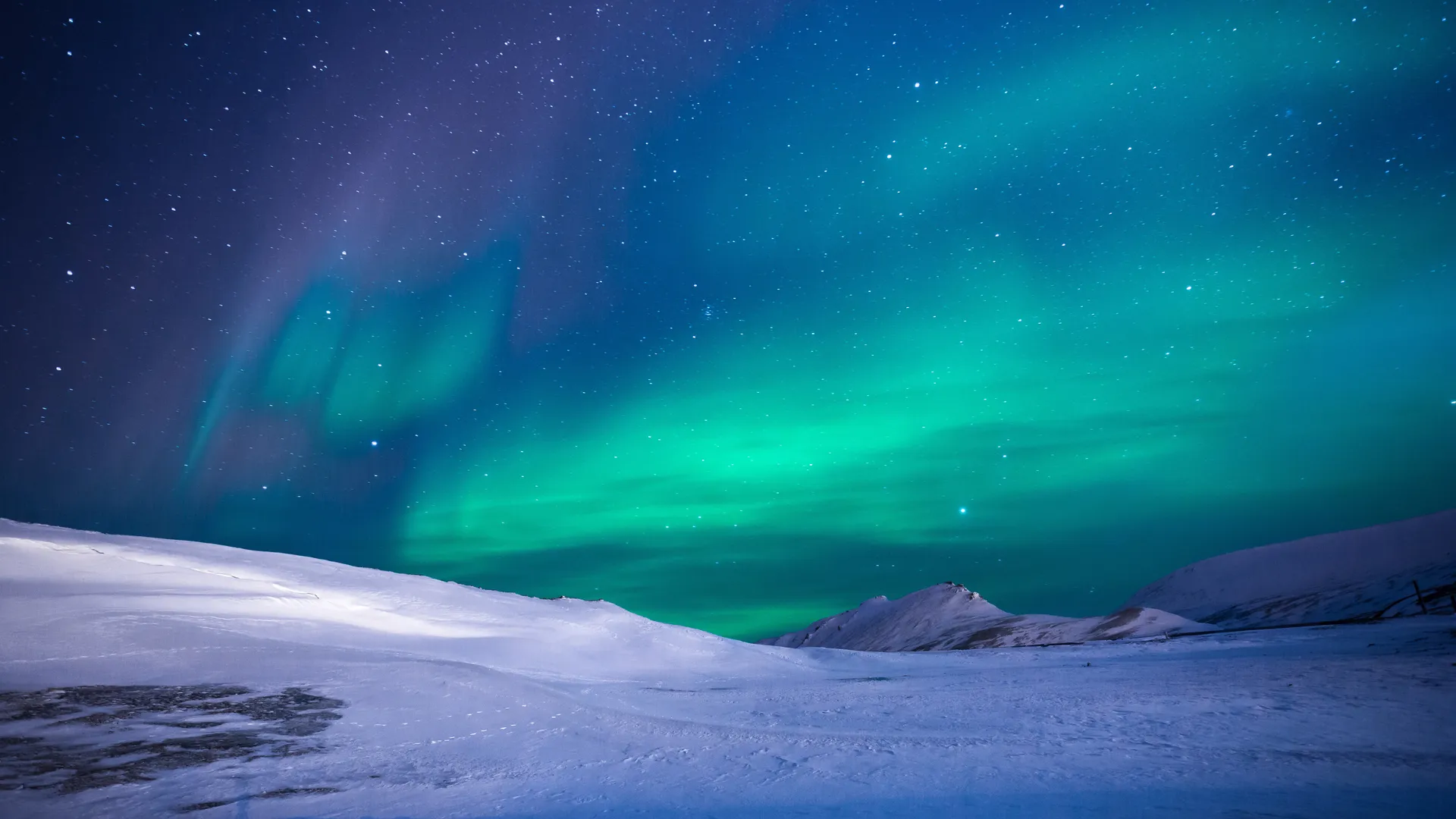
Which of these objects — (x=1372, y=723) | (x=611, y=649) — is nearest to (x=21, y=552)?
(x=611, y=649)

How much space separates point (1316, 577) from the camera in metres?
73.3

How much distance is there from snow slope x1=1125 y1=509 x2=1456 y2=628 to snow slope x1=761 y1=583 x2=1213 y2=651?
1778cm

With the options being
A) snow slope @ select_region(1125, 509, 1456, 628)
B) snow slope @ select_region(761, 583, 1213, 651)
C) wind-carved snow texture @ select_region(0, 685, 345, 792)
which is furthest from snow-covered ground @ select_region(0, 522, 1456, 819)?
snow slope @ select_region(1125, 509, 1456, 628)

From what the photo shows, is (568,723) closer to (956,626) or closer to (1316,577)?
(956,626)

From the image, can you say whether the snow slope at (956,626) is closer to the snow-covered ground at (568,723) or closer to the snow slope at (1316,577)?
the snow slope at (1316,577)

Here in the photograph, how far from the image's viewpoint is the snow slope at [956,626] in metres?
46.7

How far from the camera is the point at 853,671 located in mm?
15586

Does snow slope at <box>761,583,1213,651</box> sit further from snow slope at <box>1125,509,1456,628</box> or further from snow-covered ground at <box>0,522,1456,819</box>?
snow-covered ground at <box>0,522,1456,819</box>

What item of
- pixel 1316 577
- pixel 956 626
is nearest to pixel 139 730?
pixel 956 626

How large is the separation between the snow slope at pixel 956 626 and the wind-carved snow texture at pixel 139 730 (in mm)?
45868

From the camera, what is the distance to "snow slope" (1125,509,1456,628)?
54969 mm

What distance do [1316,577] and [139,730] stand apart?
9807cm

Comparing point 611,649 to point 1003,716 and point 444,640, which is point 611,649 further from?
point 1003,716

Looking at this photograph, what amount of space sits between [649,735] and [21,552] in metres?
11.3
